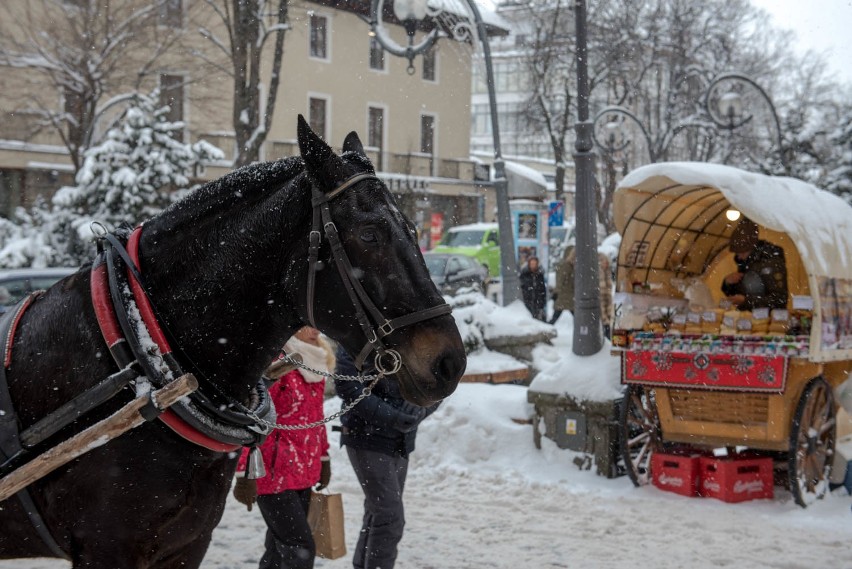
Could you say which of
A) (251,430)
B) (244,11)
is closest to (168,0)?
(244,11)

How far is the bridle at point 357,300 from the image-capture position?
9.02 feet

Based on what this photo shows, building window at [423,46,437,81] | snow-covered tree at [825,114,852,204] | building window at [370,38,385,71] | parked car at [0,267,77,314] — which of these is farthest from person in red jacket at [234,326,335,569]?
building window at [423,46,437,81]

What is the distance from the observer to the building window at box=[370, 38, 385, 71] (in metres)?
34.8

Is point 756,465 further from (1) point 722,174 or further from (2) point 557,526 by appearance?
(1) point 722,174

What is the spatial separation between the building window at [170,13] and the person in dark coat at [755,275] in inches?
707

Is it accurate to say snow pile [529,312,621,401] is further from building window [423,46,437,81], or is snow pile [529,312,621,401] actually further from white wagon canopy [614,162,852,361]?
building window [423,46,437,81]

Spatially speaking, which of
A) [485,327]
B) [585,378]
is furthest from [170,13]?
[585,378]

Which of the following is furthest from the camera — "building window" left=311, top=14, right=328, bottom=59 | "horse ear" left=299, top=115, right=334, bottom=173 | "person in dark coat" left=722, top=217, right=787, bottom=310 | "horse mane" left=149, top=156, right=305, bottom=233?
"building window" left=311, top=14, right=328, bottom=59

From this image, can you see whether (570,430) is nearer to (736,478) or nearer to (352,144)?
(736,478)

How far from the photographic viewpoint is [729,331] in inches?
299

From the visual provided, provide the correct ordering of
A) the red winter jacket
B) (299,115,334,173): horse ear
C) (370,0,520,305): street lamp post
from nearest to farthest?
(299,115,334,173): horse ear
the red winter jacket
(370,0,520,305): street lamp post

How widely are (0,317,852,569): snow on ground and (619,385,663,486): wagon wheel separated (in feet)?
0.65

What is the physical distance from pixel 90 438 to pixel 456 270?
21.5 meters

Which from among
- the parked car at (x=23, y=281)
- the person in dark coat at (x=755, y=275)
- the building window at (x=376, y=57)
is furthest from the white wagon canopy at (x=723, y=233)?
the building window at (x=376, y=57)
